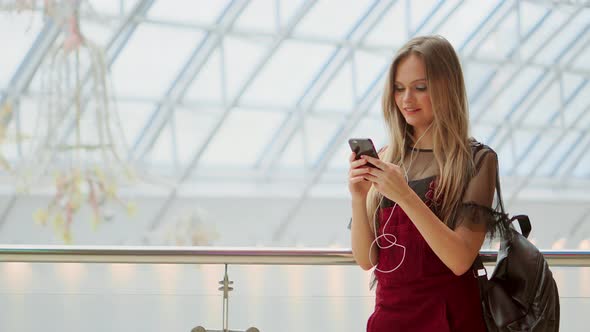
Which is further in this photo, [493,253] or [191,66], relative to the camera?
[191,66]

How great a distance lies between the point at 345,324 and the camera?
8.69 ft

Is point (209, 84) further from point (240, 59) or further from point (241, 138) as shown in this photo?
point (241, 138)

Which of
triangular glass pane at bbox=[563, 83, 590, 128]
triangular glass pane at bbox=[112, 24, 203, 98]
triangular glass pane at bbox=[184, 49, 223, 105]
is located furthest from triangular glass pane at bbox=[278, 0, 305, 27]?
triangular glass pane at bbox=[563, 83, 590, 128]

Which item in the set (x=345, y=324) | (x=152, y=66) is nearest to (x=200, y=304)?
(x=345, y=324)

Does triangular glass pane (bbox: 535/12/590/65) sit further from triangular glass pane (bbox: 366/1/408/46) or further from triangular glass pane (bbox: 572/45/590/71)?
triangular glass pane (bbox: 366/1/408/46)

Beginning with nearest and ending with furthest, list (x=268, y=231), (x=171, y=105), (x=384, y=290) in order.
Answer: (x=384, y=290)
(x=171, y=105)
(x=268, y=231)

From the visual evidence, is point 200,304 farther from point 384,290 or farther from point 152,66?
point 152,66

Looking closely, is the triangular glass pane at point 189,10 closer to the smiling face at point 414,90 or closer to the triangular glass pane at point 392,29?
the triangular glass pane at point 392,29

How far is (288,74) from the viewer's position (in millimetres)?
13062

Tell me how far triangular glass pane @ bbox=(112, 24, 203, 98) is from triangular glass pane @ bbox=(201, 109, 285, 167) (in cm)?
151

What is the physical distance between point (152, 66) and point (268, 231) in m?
4.09

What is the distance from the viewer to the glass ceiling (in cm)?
1127

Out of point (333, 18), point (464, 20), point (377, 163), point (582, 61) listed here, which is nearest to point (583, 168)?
point (582, 61)

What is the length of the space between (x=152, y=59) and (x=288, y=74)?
238cm
